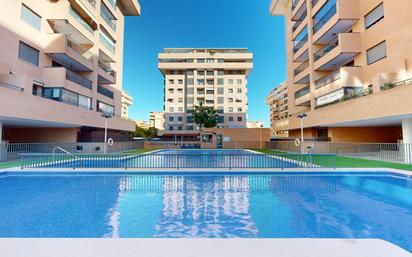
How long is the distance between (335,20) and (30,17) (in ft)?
104

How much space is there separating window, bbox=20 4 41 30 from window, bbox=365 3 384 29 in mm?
33562

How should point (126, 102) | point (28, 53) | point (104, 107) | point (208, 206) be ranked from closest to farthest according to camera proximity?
point (208, 206), point (28, 53), point (104, 107), point (126, 102)

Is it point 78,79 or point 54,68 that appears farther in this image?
point 78,79

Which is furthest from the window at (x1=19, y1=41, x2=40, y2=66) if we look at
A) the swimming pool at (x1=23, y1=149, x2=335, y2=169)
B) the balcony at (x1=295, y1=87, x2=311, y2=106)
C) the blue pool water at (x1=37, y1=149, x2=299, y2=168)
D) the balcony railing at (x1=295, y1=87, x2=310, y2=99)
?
the balcony railing at (x1=295, y1=87, x2=310, y2=99)

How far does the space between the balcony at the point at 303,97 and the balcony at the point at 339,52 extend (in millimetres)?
4077

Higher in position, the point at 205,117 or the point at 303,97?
the point at 303,97

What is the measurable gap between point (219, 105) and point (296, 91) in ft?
94.2

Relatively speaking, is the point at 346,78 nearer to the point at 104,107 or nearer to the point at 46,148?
the point at 104,107

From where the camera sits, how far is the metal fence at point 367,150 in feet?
53.3

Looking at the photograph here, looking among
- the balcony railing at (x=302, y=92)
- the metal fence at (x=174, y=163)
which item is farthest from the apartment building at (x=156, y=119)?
the metal fence at (x=174, y=163)

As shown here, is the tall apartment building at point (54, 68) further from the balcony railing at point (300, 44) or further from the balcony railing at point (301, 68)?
the balcony railing at point (301, 68)

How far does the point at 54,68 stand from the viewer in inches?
829
